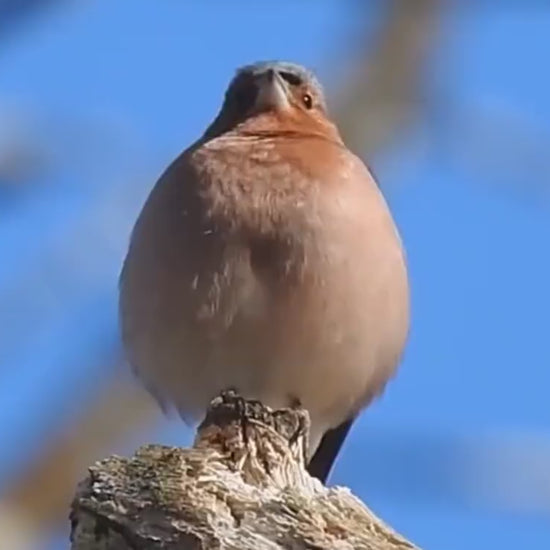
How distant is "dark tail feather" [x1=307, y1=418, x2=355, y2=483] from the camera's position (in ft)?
14.7

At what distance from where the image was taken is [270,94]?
4898mm

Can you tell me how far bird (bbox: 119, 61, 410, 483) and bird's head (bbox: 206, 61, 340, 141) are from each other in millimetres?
419

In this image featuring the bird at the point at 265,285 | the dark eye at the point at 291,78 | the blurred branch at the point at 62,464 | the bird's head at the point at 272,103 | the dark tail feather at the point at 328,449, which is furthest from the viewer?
the dark eye at the point at 291,78

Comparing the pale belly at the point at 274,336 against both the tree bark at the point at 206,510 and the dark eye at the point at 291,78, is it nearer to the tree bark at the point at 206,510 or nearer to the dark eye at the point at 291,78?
the dark eye at the point at 291,78

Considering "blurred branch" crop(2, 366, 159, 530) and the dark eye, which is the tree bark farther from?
the dark eye

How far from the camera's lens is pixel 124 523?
180 centimetres

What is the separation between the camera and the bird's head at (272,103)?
4750 mm

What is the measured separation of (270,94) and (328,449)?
3.80ft

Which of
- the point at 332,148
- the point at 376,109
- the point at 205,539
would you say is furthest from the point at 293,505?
the point at 332,148

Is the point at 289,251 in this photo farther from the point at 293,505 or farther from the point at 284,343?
the point at 293,505

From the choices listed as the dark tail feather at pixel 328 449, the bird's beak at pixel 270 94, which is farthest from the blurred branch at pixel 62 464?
the bird's beak at pixel 270 94

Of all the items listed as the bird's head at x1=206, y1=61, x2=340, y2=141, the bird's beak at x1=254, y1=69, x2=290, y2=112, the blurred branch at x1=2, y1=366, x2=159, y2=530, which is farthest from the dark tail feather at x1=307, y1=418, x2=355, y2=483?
the blurred branch at x1=2, y1=366, x2=159, y2=530

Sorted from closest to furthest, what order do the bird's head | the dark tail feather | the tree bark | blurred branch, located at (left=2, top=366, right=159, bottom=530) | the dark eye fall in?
the tree bark, blurred branch, located at (left=2, top=366, right=159, bottom=530), the dark tail feather, the bird's head, the dark eye

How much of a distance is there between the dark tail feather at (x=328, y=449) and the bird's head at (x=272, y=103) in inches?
34.8
